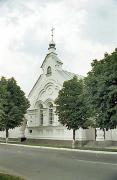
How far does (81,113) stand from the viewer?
42.6m

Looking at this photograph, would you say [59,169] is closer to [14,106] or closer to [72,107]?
[72,107]

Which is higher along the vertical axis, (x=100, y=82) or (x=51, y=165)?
(x=100, y=82)

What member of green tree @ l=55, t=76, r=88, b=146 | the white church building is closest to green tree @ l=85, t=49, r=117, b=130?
green tree @ l=55, t=76, r=88, b=146

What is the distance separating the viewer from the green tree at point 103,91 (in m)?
28.9

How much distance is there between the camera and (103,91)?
2928 cm

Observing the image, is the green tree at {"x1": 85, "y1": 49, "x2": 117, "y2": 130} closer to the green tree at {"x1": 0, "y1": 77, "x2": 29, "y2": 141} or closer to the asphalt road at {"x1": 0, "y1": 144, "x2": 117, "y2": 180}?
the asphalt road at {"x1": 0, "y1": 144, "x2": 117, "y2": 180}

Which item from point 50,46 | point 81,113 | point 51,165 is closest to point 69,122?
point 81,113

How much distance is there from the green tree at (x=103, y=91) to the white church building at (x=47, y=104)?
20.3 metres

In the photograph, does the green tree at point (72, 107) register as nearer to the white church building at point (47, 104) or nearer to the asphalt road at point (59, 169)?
the white church building at point (47, 104)

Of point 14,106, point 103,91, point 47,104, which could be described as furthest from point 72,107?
point 103,91

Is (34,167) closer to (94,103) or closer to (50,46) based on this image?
(94,103)

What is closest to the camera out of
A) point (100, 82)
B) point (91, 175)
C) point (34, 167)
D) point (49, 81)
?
point (91, 175)

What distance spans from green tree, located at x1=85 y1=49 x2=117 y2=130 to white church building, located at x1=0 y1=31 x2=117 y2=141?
20.3 meters

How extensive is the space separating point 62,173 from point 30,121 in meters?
40.6
